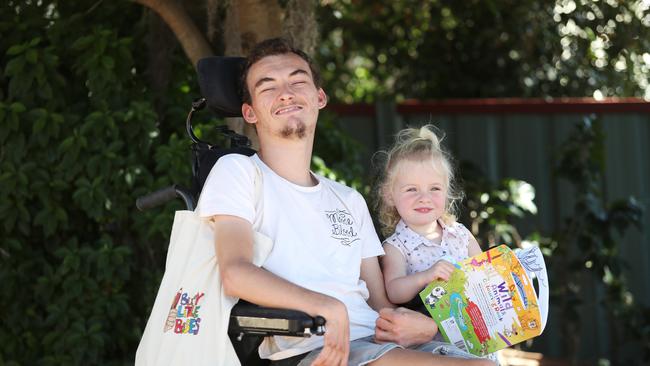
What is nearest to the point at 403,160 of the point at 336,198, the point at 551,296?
the point at 336,198

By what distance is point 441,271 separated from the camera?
10.3ft

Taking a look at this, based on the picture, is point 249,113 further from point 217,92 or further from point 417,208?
point 417,208

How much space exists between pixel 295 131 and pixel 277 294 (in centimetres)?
60

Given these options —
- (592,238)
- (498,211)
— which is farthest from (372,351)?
(592,238)

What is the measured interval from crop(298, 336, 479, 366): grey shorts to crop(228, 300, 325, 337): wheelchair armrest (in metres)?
0.21

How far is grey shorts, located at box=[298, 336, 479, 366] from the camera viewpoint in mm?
2869

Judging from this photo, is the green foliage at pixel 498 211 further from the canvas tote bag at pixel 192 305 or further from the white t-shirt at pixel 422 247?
the canvas tote bag at pixel 192 305

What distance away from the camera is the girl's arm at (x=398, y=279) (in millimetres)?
3217

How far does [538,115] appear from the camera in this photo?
752 cm

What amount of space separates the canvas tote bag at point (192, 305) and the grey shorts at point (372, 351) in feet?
0.75

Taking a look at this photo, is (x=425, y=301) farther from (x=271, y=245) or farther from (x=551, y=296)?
(x=551, y=296)

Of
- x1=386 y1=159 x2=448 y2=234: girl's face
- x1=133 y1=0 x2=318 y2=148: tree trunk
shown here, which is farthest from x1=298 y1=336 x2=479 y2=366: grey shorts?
x1=133 y1=0 x2=318 y2=148: tree trunk

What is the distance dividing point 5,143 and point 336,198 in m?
2.02

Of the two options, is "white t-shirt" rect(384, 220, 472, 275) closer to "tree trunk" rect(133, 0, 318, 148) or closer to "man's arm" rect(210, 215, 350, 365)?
"man's arm" rect(210, 215, 350, 365)
